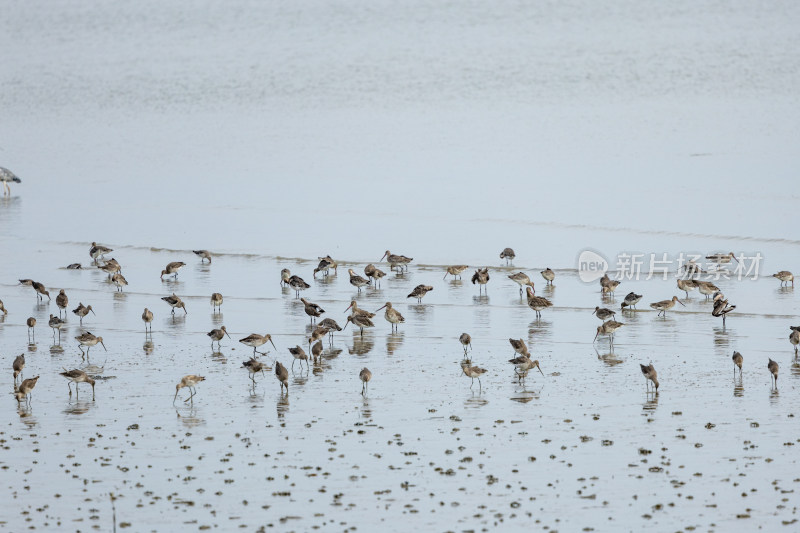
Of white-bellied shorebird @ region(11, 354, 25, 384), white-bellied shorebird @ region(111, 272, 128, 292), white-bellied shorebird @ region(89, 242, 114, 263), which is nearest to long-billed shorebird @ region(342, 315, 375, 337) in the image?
white-bellied shorebird @ region(11, 354, 25, 384)

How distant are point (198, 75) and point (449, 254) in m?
49.2

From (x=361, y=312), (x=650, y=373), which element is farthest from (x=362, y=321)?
(x=650, y=373)

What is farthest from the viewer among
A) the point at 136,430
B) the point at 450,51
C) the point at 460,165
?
the point at 450,51

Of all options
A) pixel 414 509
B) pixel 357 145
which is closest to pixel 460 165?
pixel 357 145

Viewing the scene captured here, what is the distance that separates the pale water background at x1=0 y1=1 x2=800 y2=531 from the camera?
39.8 feet

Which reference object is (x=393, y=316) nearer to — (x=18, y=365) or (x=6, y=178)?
(x=18, y=365)

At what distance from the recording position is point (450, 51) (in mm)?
81312

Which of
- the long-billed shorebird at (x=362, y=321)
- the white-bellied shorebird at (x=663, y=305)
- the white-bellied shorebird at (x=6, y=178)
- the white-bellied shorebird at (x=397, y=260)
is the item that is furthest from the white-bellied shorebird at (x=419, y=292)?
the white-bellied shorebird at (x=6, y=178)

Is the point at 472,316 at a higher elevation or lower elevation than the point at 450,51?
lower

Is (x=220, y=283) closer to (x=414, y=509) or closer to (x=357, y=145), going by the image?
(x=414, y=509)

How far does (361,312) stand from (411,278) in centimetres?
585

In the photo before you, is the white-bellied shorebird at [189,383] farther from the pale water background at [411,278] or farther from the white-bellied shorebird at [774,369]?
the white-bellied shorebird at [774,369]

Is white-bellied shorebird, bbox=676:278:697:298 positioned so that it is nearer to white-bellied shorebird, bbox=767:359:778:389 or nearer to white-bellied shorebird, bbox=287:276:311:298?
white-bellied shorebird, bbox=767:359:778:389

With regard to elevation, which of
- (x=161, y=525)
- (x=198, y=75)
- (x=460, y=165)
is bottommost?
(x=161, y=525)
